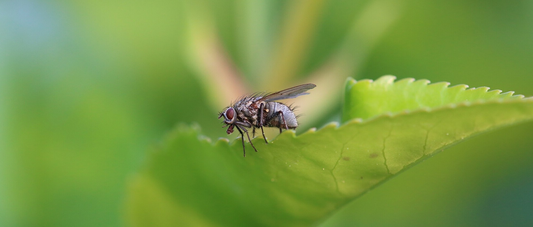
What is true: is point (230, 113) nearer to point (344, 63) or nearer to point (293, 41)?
point (293, 41)

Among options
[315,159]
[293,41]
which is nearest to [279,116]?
[293,41]

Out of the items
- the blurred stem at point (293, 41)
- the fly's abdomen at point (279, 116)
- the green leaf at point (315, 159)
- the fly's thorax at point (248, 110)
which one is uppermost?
the blurred stem at point (293, 41)

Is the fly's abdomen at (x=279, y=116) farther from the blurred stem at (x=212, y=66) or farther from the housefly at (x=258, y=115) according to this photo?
the blurred stem at (x=212, y=66)

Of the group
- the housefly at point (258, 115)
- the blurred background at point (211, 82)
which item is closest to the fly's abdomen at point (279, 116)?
the housefly at point (258, 115)

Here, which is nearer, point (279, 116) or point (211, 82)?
point (279, 116)

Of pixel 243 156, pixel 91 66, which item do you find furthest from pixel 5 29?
pixel 243 156

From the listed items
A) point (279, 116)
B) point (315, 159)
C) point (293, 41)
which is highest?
point (293, 41)
